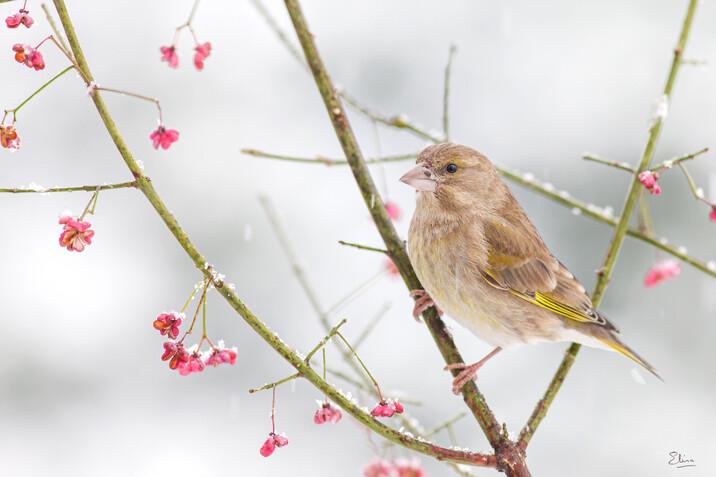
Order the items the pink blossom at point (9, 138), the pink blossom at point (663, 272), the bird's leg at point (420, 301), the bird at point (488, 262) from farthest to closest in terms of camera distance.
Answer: the pink blossom at point (663, 272), the bird at point (488, 262), the bird's leg at point (420, 301), the pink blossom at point (9, 138)

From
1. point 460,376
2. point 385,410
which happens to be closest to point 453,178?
point 460,376

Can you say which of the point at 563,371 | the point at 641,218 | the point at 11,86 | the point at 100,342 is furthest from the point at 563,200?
the point at 11,86

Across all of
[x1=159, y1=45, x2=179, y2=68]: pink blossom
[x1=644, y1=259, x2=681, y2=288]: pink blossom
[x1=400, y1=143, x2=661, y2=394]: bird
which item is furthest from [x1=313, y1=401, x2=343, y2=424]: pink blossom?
[x1=644, y1=259, x2=681, y2=288]: pink blossom

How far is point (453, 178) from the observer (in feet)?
11.9

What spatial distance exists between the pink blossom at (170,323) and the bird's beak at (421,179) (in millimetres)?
1554

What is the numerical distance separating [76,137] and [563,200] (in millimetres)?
5069

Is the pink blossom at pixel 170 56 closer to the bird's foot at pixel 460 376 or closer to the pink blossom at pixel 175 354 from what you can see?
the pink blossom at pixel 175 354

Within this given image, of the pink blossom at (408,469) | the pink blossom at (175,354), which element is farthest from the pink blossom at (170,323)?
the pink blossom at (408,469)

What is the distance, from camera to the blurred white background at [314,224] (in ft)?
21.5

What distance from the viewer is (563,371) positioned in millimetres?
2730

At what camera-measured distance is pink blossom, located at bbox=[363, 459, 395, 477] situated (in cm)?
234

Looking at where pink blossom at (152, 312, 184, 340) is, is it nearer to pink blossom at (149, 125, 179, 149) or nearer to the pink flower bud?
pink blossom at (149, 125, 179, 149)

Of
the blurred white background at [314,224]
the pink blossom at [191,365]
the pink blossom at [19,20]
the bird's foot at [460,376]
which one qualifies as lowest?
the pink blossom at [191,365]

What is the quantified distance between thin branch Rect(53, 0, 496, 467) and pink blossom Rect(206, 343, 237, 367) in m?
0.20
